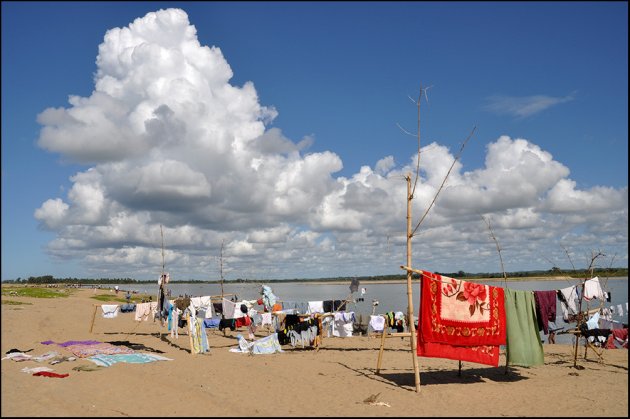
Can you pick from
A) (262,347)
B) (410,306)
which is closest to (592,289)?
(410,306)

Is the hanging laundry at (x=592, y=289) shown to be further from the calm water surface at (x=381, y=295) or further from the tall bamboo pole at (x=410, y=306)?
the tall bamboo pole at (x=410, y=306)

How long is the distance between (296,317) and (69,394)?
10035 millimetres

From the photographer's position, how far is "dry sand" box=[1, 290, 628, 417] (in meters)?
9.00

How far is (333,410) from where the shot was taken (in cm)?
910

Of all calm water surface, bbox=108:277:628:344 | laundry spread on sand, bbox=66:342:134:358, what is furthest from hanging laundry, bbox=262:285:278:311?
laundry spread on sand, bbox=66:342:134:358

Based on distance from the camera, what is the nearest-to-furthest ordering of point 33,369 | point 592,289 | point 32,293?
1. point 33,369
2. point 592,289
3. point 32,293

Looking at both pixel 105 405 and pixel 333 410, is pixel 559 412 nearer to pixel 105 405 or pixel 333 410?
pixel 333 410

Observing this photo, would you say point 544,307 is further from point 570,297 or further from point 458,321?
point 458,321

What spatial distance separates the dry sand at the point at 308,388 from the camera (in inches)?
354

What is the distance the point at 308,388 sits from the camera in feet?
36.3

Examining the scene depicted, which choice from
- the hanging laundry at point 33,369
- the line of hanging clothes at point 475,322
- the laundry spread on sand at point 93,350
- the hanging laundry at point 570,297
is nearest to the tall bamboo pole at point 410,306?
the line of hanging clothes at point 475,322

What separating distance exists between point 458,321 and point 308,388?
3843mm

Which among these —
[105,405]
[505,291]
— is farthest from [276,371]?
[505,291]

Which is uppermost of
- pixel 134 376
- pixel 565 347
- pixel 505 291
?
pixel 505 291
